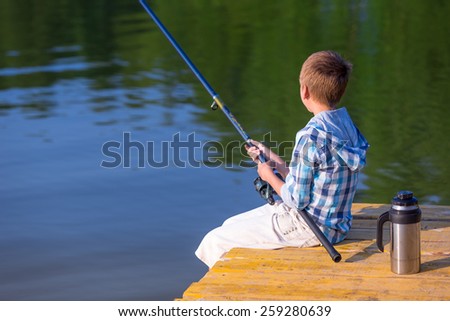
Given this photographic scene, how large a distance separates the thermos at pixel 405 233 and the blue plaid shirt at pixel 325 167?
0.96ft

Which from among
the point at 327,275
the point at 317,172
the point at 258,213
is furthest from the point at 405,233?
the point at 258,213

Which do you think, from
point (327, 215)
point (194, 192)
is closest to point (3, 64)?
point (194, 192)

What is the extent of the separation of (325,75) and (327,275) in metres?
0.79

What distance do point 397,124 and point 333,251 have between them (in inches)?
179

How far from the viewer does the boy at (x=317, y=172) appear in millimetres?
3898

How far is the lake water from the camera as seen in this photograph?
581 centimetres

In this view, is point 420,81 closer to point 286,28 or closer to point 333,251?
point 286,28

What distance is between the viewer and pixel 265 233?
13.6ft

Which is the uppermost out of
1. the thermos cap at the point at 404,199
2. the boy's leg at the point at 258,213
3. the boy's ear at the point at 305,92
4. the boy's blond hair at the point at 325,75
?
the boy's blond hair at the point at 325,75

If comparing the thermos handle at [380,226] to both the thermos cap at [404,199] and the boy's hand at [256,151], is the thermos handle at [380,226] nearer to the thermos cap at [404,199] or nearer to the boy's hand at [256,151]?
the thermos cap at [404,199]

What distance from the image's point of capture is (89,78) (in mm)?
11031

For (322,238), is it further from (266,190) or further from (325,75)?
(325,75)

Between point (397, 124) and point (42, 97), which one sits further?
point (42, 97)

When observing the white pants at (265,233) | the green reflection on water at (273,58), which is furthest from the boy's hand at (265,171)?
the green reflection on water at (273,58)
